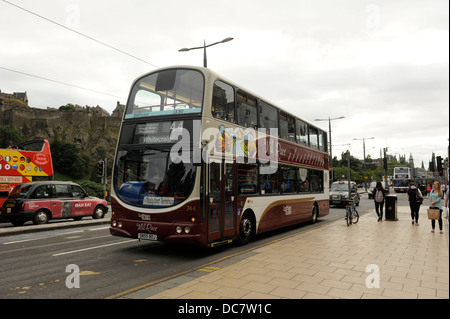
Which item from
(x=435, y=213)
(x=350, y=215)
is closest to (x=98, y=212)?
(x=350, y=215)

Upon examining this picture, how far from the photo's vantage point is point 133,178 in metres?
8.20

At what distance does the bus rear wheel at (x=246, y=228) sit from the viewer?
949 cm

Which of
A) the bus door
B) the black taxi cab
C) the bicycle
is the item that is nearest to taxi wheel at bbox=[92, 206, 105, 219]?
the black taxi cab

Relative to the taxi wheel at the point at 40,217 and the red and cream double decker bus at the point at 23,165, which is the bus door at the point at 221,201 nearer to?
the taxi wheel at the point at 40,217

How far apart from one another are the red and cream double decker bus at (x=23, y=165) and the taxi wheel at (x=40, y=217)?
9.74ft

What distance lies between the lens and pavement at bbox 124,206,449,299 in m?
5.09

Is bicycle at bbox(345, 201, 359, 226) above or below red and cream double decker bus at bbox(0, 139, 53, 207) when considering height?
below

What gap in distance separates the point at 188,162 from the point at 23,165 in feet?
39.8

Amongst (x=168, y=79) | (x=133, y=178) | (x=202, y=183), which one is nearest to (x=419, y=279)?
(x=202, y=183)

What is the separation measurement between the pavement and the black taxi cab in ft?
31.3

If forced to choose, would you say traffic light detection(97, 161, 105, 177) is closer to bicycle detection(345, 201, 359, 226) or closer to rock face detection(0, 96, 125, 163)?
bicycle detection(345, 201, 359, 226)

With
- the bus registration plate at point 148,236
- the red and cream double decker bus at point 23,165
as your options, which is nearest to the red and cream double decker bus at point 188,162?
the bus registration plate at point 148,236
